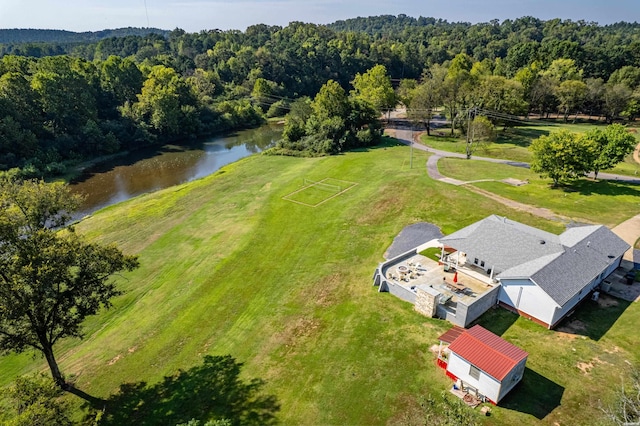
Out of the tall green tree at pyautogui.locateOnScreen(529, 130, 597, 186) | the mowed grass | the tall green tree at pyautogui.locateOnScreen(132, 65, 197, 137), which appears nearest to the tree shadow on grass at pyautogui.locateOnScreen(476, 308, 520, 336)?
the mowed grass

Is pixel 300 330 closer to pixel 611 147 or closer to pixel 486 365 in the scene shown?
pixel 486 365

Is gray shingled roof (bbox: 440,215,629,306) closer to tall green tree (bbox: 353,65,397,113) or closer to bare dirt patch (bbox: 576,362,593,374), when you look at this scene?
bare dirt patch (bbox: 576,362,593,374)

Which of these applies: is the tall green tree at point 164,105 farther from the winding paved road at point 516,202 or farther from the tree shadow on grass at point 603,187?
the tree shadow on grass at point 603,187

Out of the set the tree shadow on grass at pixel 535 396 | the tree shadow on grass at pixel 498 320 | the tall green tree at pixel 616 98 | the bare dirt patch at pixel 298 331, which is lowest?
the bare dirt patch at pixel 298 331

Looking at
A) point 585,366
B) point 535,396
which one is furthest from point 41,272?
point 585,366

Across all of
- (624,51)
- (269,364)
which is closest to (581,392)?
(269,364)

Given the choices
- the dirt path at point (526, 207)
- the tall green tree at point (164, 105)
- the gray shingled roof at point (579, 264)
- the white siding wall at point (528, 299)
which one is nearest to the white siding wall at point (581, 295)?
the white siding wall at point (528, 299)
